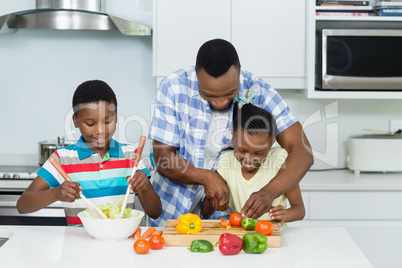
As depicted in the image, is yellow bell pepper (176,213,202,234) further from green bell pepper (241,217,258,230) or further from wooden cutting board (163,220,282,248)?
green bell pepper (241,217,258,230)

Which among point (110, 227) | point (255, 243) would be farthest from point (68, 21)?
point (255, 243)

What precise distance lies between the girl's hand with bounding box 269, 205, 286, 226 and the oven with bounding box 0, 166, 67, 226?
125 centimetres

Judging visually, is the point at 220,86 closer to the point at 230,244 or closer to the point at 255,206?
the point at 255,206

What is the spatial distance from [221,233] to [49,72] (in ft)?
6.29

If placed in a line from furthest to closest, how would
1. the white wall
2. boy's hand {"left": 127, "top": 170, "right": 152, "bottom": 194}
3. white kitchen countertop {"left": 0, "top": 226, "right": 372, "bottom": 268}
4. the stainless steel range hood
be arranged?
the white wall < the stainless steel range hood < boy's hand {"left": 127, "top": 170, "right": 152, "bottom": 194} < white kitchen countertop {"left": 0, "top": 226, "right": 372, "bottom": 268}

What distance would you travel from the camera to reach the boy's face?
1740mm

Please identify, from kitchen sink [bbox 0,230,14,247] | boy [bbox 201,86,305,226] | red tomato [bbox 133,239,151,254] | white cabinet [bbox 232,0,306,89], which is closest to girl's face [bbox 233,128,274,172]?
boy [bbox 201,86,305,226]

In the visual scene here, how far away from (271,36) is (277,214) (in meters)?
1.34

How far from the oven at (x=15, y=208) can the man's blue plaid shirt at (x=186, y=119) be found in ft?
2.63

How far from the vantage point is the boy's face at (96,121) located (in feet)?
5.71

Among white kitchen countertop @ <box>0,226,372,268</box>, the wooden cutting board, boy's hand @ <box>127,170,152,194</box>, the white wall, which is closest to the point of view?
white kitchen countertop @ <box>0,226,372,268</box>

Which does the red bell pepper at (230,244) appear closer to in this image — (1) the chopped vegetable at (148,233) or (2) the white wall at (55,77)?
(1) the chopped vegetable at (148,233)

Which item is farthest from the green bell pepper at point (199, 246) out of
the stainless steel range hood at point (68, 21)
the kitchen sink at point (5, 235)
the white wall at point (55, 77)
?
the white wall at point (55, 77)

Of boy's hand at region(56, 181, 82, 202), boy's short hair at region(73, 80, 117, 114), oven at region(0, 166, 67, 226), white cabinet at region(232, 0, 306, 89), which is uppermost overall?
white cabinet at region(232, 0, 306, 89)
